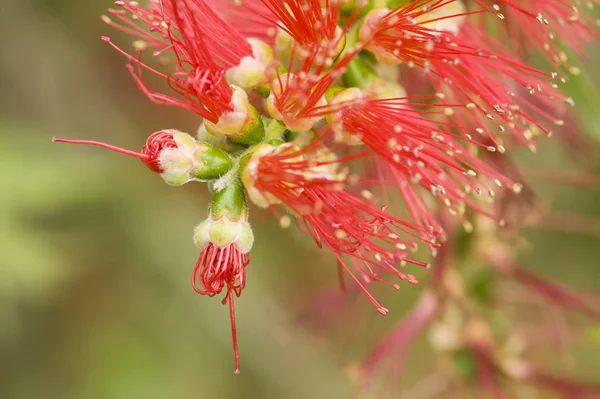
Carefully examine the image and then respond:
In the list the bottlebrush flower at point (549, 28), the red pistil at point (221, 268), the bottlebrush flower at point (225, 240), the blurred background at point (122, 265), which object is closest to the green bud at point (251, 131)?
the bottlebrush flower at point (225, 240)

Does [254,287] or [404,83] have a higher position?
[404,83]

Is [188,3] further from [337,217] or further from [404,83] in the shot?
[404,83]

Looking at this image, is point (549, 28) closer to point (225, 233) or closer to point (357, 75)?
point (357, 75)

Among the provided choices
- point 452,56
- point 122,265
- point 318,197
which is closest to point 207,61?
point 318,197

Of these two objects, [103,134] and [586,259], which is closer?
[586,259]

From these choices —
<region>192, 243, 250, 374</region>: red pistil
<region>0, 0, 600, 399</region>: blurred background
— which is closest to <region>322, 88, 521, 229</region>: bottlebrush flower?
<region>192, 243, 250, 374</region>: red pistil

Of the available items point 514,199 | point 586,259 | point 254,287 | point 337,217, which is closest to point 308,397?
point 254,287

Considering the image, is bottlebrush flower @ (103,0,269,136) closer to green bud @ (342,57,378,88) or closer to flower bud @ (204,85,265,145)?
flower bud @ (204,85,265,145)
